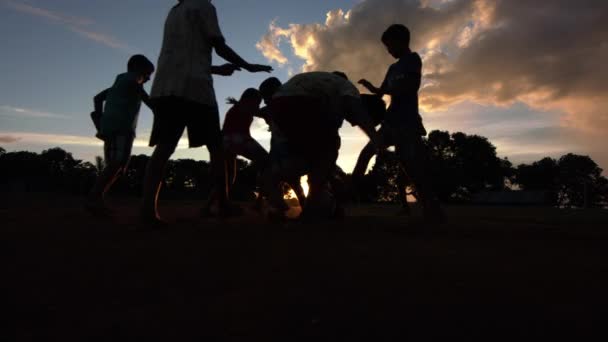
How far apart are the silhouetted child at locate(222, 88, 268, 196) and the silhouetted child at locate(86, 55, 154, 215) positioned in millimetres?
1105

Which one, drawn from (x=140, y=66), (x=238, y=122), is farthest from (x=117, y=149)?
(x=238, y=122)

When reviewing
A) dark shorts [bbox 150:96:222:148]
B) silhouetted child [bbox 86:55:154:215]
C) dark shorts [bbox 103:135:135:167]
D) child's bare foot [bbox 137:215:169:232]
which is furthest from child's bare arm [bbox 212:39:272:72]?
dark shorts [bbox 103:135:135:167]

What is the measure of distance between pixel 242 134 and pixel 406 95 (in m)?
2.23

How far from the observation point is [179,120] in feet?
11.9

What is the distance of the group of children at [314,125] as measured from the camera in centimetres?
392

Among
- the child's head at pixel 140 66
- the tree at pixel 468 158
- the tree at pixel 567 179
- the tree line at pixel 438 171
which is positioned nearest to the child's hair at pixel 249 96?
the child's head at pixel 140 66

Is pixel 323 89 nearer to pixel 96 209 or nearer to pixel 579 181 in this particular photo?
pixel 96 209

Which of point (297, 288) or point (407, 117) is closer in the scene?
point (297, 288)

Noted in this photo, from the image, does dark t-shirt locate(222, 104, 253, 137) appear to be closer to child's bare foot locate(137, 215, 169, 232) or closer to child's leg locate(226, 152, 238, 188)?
child's leg locate(226, 152, 238, 188)

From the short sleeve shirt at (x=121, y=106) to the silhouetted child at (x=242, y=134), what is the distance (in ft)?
3.83

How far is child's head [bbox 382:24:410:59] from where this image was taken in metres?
4.46

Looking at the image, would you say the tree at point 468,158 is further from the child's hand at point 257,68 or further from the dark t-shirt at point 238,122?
the child's hand at point 257,68

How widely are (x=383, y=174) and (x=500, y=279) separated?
56307 mm

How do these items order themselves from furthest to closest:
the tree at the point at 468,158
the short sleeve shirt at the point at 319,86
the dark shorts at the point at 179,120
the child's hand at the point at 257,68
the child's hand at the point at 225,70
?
1. the tree at the point at 468,158
2. the child's hand at the point at 225,70
3. the short sleeve shirt at the point at 319,86
4. the child's hand at the point at 257,68
5. the dark shorts at the point at 179,120
